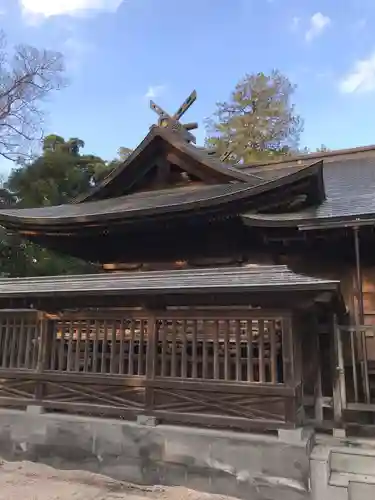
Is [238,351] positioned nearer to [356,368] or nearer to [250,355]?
[250,355]

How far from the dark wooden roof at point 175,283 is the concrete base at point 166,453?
1675 mm

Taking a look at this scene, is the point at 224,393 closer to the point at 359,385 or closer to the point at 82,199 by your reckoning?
the point at 359,385

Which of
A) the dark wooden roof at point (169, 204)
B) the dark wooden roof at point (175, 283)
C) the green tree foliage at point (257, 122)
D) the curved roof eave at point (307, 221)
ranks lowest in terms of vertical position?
the dark wooden roof at point (175, 283)

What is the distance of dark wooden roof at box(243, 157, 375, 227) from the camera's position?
5.78 m

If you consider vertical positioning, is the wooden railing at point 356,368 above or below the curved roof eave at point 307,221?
below

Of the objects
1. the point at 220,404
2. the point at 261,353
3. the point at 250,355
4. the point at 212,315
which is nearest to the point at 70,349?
the point at 212,315

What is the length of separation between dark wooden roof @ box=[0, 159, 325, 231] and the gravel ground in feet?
12.9

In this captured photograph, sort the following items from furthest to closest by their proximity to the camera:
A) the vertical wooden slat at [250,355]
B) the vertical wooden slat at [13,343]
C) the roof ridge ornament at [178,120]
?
the roof ridge ornament at [178,120], the vertical wooden slat at [13,343], the vertical wooden slat at [250,355]

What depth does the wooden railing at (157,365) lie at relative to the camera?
487 centimetres

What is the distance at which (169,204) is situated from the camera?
711cm

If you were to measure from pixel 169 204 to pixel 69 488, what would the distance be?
4.35m

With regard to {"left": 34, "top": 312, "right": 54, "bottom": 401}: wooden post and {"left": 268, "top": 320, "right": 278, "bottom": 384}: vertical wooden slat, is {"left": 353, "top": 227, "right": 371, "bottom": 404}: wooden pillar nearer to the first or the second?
{"left": 268, "top": 320, "right": 278, "bottom": 384}: vertical wooden slat

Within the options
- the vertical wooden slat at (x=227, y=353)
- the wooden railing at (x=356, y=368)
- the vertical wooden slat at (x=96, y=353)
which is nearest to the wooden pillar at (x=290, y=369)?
the vertical wooden slat at (x=227, y=353)

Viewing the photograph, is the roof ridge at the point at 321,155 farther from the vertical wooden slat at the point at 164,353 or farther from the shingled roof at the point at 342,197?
the vertical wooden slat at the point at 164,353
